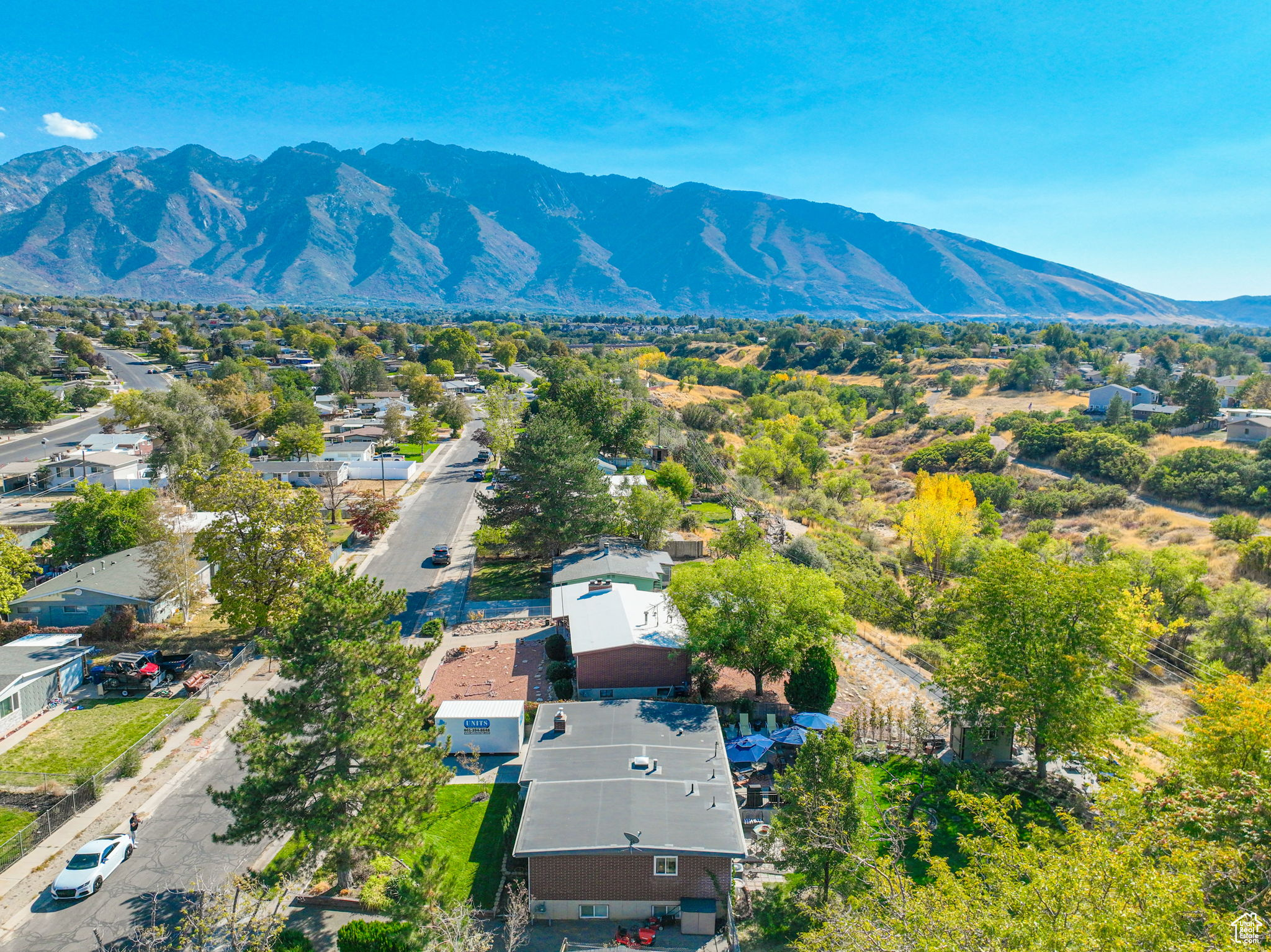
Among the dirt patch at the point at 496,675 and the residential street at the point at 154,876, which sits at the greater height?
the dirt patch at the point at 496,675

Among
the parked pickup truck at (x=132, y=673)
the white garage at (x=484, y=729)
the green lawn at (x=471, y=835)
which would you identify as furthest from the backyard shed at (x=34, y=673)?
the green lawn at (x=471, y=835)

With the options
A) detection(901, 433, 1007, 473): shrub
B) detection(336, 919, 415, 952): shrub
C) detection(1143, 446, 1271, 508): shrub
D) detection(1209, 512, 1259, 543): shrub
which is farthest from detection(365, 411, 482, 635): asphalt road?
detection(1143, 446, 1271, 508): shrub

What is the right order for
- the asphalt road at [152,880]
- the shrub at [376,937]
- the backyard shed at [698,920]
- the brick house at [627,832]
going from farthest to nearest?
the brick house at [627,832] < the backyard shed at [698,920] < the asphalt road at [152,880] < the shrub at [376,937]

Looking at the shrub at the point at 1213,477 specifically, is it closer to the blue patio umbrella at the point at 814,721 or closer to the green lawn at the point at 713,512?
the green lawn at the point at 713,512

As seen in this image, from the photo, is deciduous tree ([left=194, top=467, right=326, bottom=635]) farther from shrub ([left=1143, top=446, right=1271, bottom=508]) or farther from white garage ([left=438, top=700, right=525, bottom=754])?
shrub ([left=1143, top=446, right=1271, bottom=508])

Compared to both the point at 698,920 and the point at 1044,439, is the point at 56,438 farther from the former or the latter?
the point at 1044,439

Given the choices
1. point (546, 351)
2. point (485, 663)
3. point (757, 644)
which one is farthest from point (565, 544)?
point (546, 351)
